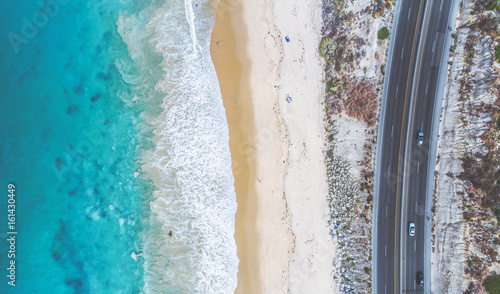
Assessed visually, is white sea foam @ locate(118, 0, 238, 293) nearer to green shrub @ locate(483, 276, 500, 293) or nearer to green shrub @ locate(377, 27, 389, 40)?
green shrub @ locate(377, 27, 389, 40)

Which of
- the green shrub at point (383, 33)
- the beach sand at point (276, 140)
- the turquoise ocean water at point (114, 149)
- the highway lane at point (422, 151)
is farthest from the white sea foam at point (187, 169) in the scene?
the highway lane at point (422, 151)

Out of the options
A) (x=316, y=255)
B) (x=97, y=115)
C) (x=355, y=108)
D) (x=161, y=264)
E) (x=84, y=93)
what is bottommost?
(x=161, y=264)

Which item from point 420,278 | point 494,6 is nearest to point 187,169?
point 420,278

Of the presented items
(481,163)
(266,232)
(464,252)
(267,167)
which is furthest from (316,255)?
(481,163)

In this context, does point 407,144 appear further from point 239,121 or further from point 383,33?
point 239,121

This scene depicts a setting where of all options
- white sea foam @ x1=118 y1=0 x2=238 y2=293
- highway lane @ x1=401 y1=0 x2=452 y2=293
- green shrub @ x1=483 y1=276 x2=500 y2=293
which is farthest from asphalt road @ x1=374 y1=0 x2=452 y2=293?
white sea foam @ x1=118 y1=0 x2=238 y2=293

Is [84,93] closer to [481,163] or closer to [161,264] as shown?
[161,264]
